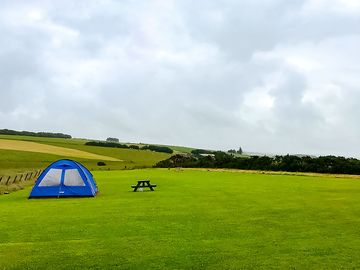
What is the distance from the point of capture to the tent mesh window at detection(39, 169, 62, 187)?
24125 mm

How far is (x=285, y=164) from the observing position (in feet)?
187

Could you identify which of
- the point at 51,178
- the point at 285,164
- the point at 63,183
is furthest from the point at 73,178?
the point at 285,164

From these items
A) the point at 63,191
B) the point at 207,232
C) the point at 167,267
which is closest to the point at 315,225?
the point at 207,232

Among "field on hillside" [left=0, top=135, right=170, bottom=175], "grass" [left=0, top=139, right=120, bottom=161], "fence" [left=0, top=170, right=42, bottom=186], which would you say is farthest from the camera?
"grass" [left=0, top=139, right=120, bottom=161]

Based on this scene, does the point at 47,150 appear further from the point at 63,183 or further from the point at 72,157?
the point at 63,183

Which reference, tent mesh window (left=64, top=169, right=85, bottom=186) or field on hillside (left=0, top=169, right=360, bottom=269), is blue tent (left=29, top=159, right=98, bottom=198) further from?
field on hillside (left=0, top=169, right=360, bottom=269)

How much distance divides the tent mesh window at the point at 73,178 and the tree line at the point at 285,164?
119 ft

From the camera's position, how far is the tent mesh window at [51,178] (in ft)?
79.2

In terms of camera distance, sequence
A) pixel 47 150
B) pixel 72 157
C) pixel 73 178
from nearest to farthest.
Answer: pixel 73 178
pixel 72 157
pixel 47 150

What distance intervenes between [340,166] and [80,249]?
47401 mm

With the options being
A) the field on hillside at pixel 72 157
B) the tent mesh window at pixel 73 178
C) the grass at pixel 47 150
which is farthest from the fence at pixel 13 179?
the grass at pixel 47 150

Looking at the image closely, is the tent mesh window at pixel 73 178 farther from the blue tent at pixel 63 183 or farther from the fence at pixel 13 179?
the fence at pixel 13 179

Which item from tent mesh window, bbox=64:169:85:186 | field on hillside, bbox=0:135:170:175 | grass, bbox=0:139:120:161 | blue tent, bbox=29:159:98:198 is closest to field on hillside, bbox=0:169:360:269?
blue tent, bbox=29:159:98:198

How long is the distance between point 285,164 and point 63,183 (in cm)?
3831
